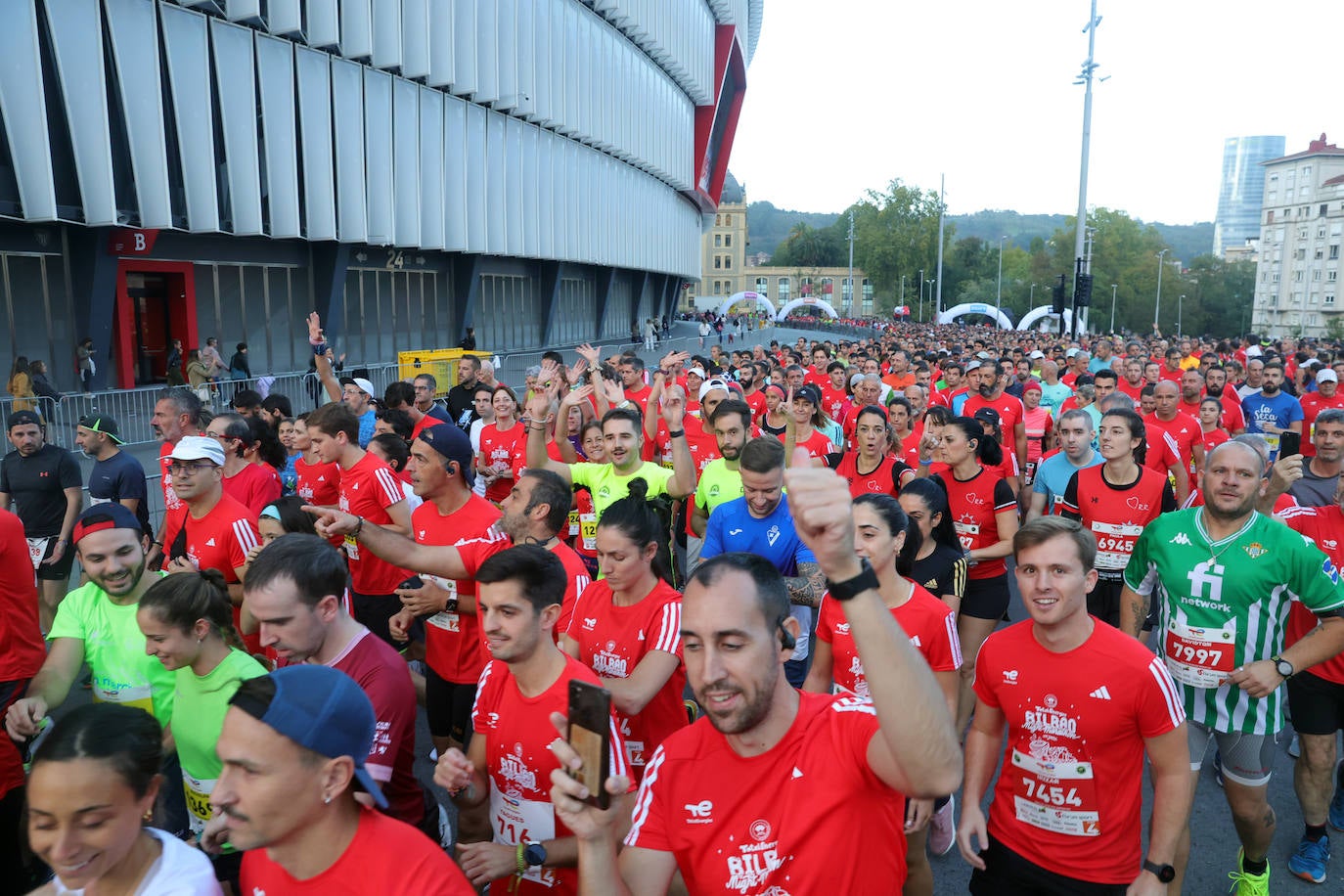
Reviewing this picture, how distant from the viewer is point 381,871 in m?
2.26

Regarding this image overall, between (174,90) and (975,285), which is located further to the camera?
(975,285)

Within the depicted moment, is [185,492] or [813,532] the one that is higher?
[813,532]

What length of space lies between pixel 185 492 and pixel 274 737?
3.50 metres

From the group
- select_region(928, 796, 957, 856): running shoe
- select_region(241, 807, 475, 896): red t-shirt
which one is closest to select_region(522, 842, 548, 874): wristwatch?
select_region(241, 807, 475, 896): red t-shirt

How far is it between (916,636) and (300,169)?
23.2 m

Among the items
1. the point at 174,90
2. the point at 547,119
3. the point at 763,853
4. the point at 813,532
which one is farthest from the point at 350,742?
the point at 547,119

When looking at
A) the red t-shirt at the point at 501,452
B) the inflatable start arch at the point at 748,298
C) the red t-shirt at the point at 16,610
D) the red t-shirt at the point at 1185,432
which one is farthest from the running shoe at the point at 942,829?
the inflatable start arch at the point at 748,298

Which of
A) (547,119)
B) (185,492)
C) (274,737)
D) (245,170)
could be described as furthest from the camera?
(547,119)

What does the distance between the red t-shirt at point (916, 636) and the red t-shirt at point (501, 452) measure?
4816 millimetres

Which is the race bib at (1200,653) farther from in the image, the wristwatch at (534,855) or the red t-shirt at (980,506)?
the wristwatch at (534,855)

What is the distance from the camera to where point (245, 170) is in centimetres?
2127

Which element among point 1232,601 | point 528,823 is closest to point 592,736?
point 528,823

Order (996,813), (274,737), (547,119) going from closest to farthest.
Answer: (274,737) → (996,813) → (547,119)

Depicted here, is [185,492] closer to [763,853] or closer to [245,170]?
[763,853]
